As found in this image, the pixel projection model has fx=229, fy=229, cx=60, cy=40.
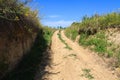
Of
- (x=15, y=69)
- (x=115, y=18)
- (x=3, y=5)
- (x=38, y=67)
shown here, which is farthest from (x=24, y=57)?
(x=115, y=18)

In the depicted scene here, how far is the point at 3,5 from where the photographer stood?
27.6 ft

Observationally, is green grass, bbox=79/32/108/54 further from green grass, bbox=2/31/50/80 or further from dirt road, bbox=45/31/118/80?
green grass, bbox=2/31/50/80

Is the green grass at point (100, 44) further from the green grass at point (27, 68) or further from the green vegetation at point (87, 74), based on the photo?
the green vegetation at point (87, 74)

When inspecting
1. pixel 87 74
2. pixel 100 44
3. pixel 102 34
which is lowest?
pixel 87 74

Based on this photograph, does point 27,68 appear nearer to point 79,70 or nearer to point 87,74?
point 79,70

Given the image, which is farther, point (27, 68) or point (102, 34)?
point (102, 34)

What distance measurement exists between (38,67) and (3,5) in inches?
146

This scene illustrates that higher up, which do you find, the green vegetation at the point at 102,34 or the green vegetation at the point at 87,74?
the green vegetation at the point at 102,34

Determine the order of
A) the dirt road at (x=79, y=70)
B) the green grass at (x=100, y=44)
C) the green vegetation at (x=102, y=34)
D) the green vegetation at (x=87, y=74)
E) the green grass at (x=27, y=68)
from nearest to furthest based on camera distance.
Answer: the green vegetation at (x=87, y=74)
the green grass at (x=27, y=68)
the dirt road at (x=79, y=70)
the green vegetation at (x=102, y=34)
the green grass at (x=100, y=44)

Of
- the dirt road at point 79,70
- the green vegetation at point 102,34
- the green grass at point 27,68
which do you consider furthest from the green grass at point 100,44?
the green grass at point 27,68

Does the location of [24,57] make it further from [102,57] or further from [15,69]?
[102,57]

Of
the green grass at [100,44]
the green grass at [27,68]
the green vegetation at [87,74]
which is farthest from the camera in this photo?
the green grass at [100,44]

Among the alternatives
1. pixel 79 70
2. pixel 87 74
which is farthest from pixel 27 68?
pixel 87 74

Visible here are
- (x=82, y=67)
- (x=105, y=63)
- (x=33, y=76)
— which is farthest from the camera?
(x=105, y=63)
